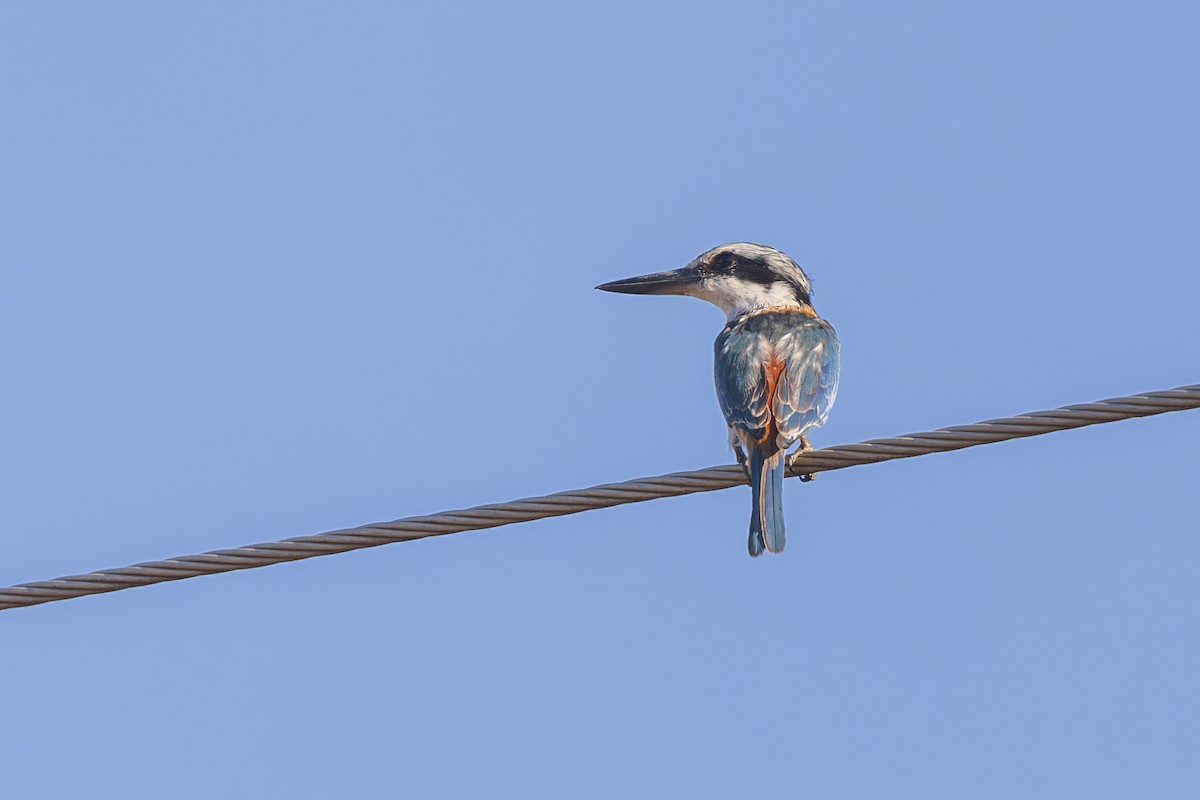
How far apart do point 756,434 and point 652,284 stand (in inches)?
103

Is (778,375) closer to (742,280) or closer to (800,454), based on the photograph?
(800,454)

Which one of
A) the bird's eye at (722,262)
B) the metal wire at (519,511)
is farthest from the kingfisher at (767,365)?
the metal wire at (519,511)

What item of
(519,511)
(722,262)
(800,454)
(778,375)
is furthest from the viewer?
(722,262)

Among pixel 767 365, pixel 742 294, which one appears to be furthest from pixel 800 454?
pixel 742 294

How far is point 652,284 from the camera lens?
8.76 m

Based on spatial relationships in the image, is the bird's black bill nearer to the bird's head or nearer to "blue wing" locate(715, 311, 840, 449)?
the bird's head

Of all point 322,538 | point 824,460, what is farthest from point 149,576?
point 824,460

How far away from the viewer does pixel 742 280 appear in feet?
27.6

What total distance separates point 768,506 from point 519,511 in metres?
1.80

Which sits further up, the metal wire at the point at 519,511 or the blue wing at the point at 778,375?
the blue wing at the point at 778,375

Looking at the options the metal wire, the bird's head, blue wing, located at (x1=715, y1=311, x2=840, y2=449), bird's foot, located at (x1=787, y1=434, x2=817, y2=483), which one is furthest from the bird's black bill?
the metal wire

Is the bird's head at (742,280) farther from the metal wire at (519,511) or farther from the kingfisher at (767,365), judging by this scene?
the metal wire at (519,511)

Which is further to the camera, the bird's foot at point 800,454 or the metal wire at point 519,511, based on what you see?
the bird's foot at point 800,454

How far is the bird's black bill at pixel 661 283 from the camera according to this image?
865 cm
